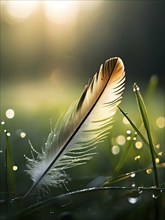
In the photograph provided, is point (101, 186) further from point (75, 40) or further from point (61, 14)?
point (75, 40)

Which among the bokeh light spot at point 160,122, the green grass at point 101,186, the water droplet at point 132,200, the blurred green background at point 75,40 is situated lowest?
the water droplet at point 132,200

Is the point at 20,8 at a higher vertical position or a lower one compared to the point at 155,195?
higher

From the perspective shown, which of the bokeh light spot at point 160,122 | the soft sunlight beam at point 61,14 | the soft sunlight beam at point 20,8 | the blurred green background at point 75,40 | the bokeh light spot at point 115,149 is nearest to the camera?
the bokeh light spot at point 115,149

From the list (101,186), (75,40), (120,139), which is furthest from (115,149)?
(75,40)

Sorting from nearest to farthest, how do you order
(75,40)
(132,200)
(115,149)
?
(132,200), (115,149), (75,40)

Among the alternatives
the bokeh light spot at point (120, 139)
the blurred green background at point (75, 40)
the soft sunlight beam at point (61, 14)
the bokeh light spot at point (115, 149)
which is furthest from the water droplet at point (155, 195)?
the soft sunlight beam at point (61, 14)

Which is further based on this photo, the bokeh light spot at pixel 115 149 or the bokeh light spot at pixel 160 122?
the bokeh light spot at pixel 160 122

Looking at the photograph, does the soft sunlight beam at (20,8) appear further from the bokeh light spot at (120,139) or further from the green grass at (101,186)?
the green grass at (101,186)

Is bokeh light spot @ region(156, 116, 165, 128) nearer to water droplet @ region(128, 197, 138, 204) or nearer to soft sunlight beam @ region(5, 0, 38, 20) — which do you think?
water droplet @ region(128, 197, 138, 204)

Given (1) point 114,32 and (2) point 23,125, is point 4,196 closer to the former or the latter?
(2) point 23,125

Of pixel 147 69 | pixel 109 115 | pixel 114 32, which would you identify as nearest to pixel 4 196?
pixel 109 115

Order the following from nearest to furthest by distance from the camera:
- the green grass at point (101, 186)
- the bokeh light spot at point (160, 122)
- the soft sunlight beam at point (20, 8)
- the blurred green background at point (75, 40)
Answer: the green grass at point (101, 186) < the bokeh light spot at point (160, 122) < the blurred green background at point (75, 40) < the soft sunlight beam at point (20, 8)
